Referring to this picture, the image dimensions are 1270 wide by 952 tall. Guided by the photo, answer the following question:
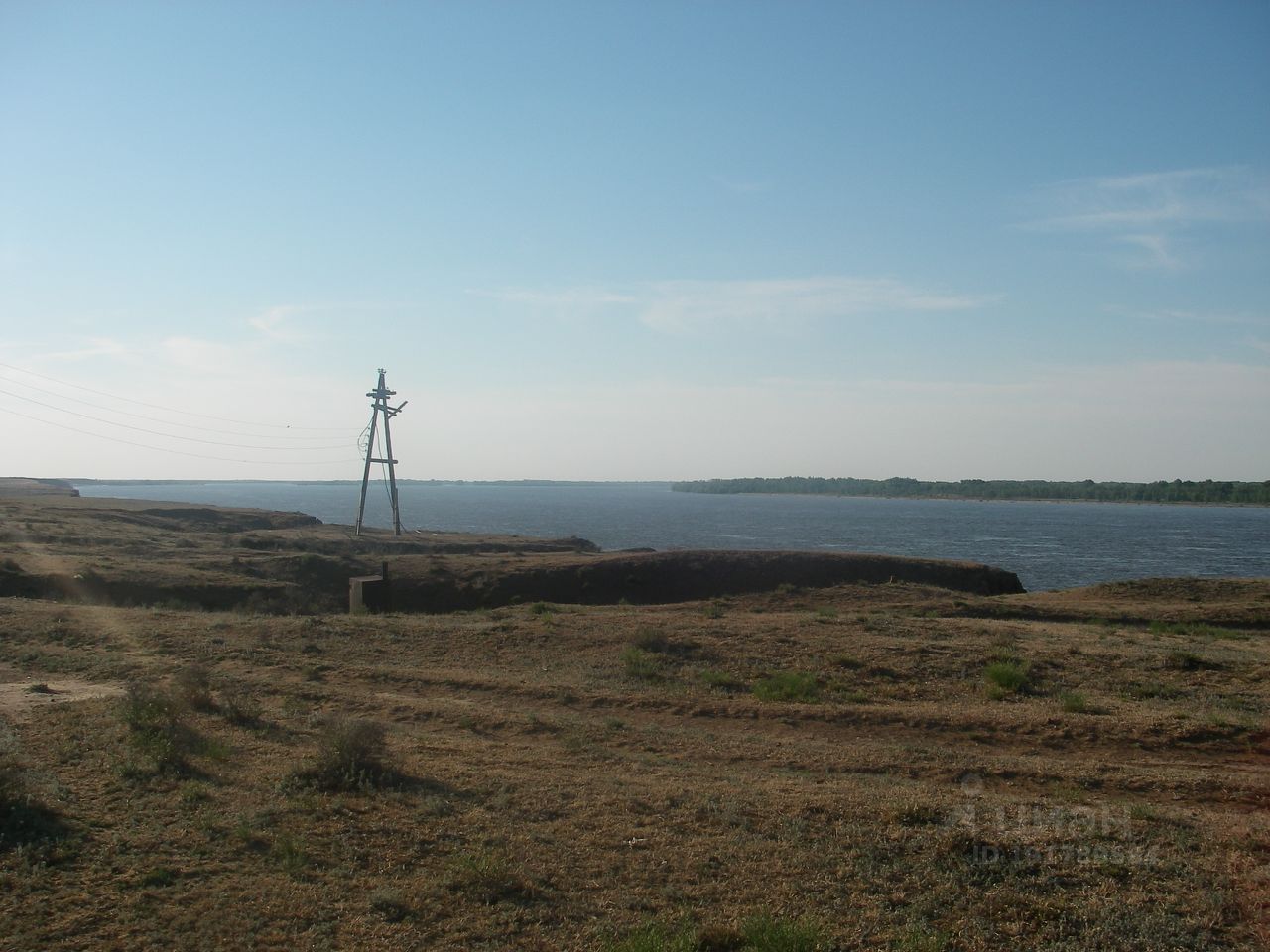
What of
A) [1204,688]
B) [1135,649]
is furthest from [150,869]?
[1135,649]

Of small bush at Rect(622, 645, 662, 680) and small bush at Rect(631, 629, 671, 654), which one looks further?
small bush at Rect(631, 629, 671, 654)

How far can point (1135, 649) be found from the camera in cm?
1958

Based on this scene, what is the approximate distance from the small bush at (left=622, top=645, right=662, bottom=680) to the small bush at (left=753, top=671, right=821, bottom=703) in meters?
2.02

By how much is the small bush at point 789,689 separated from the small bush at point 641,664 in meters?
2.02

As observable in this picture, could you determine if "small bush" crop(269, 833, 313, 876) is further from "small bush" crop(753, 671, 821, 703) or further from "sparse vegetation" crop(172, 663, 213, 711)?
"small bush" crop(753, 671, 821, 703)

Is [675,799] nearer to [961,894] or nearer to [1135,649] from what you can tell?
[961,894]

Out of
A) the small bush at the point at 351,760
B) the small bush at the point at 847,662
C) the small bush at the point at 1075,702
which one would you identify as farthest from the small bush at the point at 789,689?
the small bush at the point at 351,760

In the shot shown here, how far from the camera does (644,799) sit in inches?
365

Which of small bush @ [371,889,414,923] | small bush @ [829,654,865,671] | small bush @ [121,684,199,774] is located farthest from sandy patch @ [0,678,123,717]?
small bush @ [829,654,865,671]

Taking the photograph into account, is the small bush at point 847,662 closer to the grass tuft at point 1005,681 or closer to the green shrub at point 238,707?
the grass tuft at point 1005,681

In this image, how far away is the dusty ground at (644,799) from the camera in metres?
6.77

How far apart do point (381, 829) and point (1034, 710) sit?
10306 millimetres

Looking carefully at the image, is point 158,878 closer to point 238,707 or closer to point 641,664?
point 238,707

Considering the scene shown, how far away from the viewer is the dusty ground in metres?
6.77
